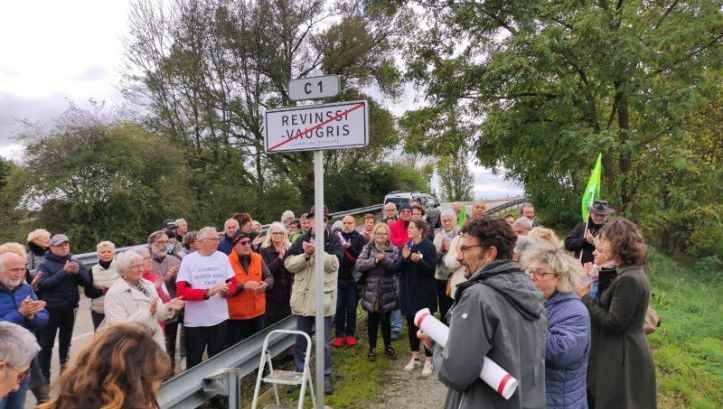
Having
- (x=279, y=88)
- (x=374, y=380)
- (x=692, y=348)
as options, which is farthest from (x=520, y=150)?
(x=279, y=88)

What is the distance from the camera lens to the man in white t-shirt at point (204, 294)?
4523 millimetres

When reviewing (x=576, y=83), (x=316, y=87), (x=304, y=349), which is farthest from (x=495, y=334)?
(x=576, y=83)

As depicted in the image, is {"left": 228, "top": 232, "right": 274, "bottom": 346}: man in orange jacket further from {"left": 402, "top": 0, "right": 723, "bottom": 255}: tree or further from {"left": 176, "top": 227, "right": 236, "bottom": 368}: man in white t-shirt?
{"left": 402, "top": 0, "right": 723, "bottom": 255}: tree

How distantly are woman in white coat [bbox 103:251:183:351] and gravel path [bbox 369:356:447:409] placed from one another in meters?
2.15

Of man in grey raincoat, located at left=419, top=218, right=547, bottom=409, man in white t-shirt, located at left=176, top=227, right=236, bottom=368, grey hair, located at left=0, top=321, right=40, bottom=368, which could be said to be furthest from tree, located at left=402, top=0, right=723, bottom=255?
grey hair, located at left=0, top=321, right=40, bottom=368

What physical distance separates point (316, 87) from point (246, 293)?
2.55 metres

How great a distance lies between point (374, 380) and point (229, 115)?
19.9 metres

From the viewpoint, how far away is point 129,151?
1462cm

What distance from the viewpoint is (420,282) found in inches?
205

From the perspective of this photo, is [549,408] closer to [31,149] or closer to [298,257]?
[298,257]

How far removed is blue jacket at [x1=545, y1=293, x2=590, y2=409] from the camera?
8.13 ft

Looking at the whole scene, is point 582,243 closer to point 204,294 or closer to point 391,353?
point 391,353

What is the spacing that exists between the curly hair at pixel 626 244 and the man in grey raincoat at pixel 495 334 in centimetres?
117

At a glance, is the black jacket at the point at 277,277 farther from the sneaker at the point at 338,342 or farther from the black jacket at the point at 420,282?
the black jacket at the point at 420,282
